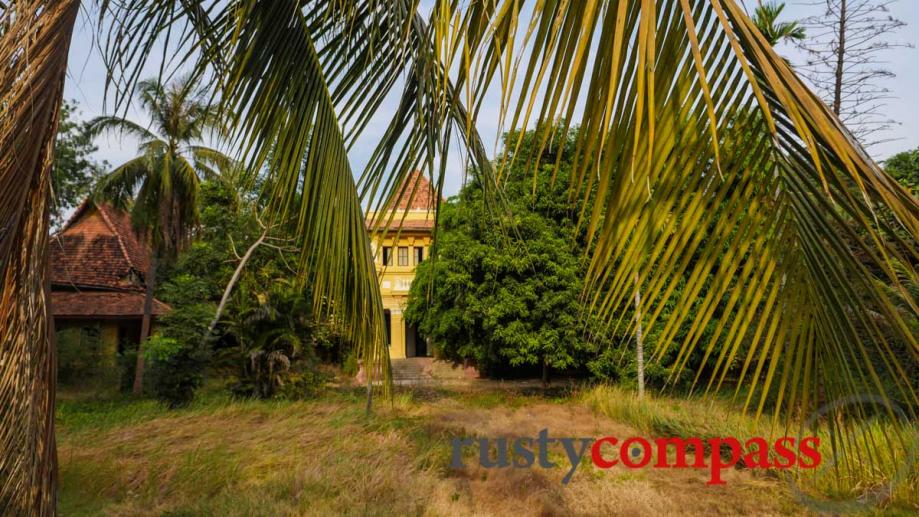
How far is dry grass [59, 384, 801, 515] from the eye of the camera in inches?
179

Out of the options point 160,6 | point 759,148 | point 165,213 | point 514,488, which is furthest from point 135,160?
point 759,148

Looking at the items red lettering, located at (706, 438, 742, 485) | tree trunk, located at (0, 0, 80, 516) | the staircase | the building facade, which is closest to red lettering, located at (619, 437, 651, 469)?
red lettering, located at (706, 438, 742, 485)

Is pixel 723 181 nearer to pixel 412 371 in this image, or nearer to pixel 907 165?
pixel 907 165

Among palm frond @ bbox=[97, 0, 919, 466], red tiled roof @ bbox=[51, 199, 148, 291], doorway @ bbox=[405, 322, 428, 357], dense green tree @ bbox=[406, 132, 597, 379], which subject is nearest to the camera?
palm frond @ bbox=[97, 0, 919, 466]

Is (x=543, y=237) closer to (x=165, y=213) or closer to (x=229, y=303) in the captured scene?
(x=229, y=303)

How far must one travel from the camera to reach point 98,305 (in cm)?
1444

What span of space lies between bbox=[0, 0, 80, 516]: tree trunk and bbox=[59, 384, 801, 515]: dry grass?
3379 mm

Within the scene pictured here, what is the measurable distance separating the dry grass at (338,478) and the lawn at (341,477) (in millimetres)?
16

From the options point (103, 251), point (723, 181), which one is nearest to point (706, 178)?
point (723, 181)

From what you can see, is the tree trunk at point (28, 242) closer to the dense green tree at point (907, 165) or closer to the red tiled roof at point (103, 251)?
the dense green tree at point (907, 165)

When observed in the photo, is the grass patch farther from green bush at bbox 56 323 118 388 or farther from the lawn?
green bush at bbox 56 323 118 388

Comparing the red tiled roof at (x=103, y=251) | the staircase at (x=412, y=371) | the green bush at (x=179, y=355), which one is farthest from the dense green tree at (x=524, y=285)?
the red tiled roof at (x=103, y=251)

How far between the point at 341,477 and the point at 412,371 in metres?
12.7

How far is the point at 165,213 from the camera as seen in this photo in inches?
519
